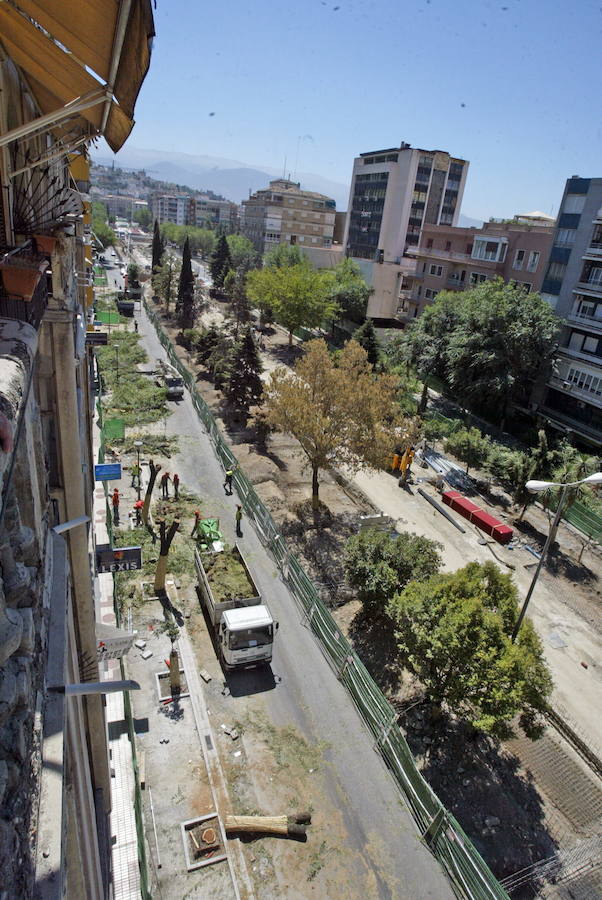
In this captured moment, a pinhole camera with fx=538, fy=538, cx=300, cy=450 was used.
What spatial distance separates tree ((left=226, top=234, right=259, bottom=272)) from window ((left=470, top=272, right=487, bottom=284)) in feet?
110

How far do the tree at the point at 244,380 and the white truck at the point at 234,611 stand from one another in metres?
14.4

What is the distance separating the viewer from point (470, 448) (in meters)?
25.9

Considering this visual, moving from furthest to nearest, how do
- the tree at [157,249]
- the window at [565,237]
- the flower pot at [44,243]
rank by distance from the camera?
the tree at [157,249], the window at [565,237], the flower pot at [44,243]

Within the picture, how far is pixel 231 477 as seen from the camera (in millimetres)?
22297

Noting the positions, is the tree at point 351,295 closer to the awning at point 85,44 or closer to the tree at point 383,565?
the tree at point 383,565

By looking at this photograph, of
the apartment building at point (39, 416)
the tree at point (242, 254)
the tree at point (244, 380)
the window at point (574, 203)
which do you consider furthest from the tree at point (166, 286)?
the apartment building at point (39, 416)

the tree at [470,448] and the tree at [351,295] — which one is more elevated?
the tree at [351,295]

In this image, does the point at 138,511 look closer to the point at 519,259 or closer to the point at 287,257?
the point at 519,259

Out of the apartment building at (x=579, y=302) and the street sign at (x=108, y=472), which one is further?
the apartment building at (x=579, y=302)

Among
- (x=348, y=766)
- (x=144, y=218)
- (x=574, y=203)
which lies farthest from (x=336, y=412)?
(x=144, y=218)

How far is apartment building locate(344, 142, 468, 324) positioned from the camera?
6037cm

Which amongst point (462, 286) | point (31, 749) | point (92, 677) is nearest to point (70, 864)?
point (31, 749)

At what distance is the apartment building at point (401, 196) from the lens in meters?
60.4

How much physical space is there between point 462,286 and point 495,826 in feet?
131
